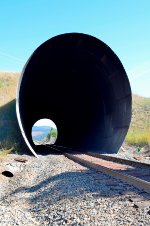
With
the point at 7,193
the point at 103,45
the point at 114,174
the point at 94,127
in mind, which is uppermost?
the point at 103,45

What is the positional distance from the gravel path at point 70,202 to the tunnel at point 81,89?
595cm

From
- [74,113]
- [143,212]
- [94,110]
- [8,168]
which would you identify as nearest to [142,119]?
[74,113]

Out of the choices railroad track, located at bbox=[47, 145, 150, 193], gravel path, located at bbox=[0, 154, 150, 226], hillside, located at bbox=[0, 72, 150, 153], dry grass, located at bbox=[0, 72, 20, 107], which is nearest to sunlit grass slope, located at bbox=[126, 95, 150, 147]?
hillside, located at bbox=[0, 72, 150, 153]

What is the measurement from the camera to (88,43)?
15.1m

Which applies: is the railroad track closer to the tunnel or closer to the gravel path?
the gravel path

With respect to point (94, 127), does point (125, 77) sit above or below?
above

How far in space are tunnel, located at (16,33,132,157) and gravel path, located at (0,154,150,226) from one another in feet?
19.5

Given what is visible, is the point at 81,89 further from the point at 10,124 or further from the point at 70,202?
Answer: the point at 70,202

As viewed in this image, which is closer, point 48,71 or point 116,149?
point 116,149

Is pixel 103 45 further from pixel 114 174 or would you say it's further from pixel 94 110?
pixel 114 174

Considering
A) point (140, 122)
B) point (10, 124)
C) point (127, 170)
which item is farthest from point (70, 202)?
point (140, 122)

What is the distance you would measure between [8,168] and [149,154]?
8.26 m

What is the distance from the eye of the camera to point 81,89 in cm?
1992

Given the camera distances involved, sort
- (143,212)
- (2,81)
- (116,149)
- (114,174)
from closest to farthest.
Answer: (143,212) < (114,174) < (116,149) < (2,81)
